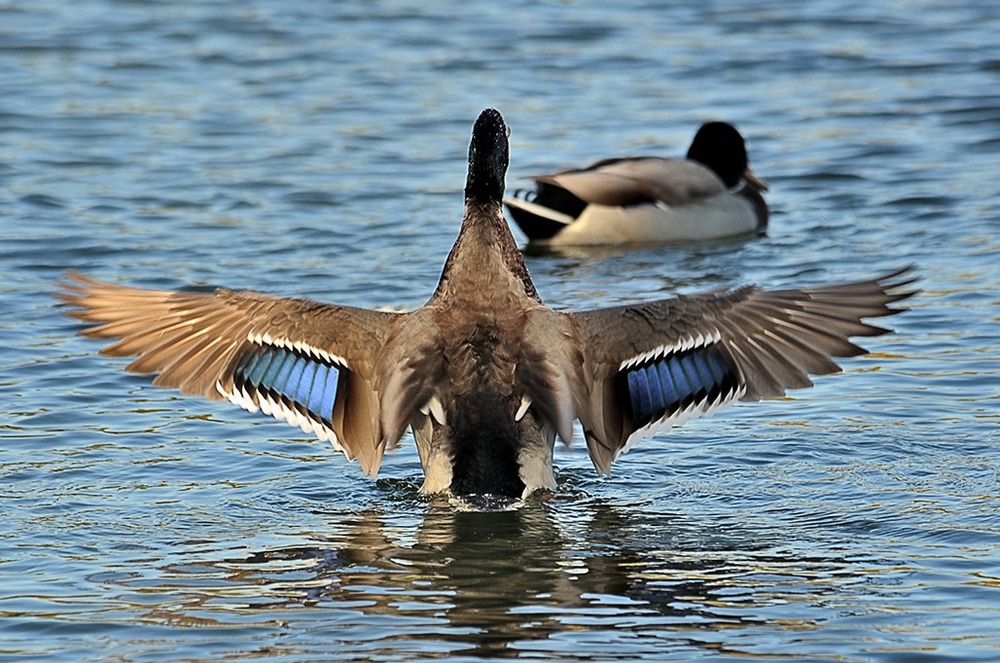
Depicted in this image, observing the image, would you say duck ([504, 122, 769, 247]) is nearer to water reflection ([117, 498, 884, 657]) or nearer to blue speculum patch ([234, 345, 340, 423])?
blue speculum patch ([234, 345, 340, 423])

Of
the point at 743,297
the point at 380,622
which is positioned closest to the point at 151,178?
the point at 743,297

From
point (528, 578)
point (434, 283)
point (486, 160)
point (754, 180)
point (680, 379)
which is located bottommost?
point (528, 578)

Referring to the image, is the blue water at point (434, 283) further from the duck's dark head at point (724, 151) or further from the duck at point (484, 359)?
the duck's dark head at point (724, 151)

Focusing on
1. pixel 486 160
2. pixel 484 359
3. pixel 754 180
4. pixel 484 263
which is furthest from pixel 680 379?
pixel 754 180

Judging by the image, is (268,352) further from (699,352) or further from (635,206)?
(635,206)

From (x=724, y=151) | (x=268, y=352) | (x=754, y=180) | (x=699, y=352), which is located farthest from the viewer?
(x=724, y=151)

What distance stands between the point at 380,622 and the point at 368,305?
4.23 metres

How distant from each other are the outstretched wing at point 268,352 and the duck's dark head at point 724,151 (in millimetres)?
5893

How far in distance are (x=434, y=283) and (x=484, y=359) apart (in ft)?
11.6

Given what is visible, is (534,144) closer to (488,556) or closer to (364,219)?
(364,219)

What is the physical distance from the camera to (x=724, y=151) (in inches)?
488

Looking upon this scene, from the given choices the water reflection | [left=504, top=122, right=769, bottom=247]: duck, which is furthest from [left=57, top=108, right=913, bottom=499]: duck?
[left=504, top=122, right=769, bottom=247]: duck

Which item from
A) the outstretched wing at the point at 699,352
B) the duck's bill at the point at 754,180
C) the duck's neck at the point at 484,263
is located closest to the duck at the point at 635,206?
the duck's bill at the point at 754,180

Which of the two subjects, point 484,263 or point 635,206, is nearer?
point 484,263
